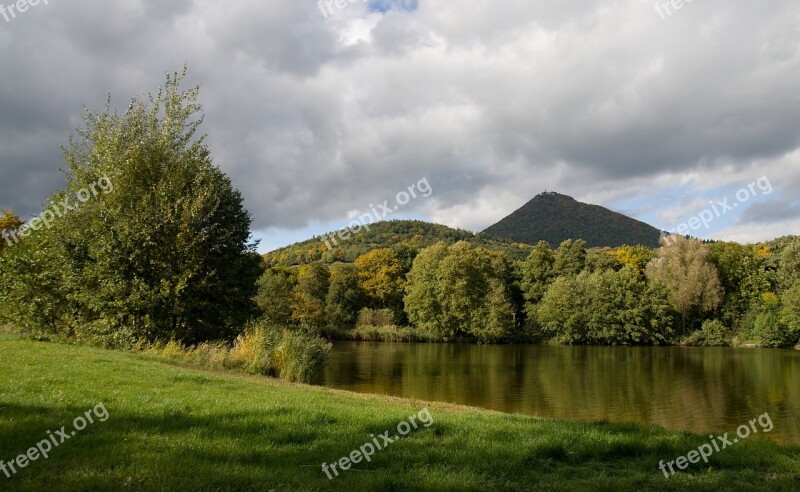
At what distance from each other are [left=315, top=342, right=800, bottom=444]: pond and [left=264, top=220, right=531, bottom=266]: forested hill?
179 feet

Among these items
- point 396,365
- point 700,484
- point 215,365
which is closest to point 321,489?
point 700,484

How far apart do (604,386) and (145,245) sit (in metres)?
21.6

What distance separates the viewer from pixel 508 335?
214 ft

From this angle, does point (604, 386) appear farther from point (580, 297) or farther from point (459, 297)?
point (459, 297)

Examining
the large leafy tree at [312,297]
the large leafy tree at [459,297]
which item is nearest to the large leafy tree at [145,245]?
the large leafy tree at [312,297]

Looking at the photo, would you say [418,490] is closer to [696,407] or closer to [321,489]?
[321,489]

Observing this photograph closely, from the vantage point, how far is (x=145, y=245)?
21.1 metres

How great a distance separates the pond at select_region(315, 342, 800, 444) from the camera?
18611mm

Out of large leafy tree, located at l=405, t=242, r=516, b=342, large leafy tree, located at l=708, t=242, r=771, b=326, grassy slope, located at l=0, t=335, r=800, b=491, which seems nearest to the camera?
grassy slope, located at l=0, t=335, r=800, b=491

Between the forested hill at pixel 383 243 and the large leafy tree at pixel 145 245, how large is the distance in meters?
63.0

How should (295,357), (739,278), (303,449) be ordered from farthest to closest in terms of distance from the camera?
(739,278) → (295,357) → (303,449)

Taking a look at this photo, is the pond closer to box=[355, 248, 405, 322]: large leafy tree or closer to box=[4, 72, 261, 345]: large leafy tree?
box=[4, 72, 261, 345]: large leafy tree

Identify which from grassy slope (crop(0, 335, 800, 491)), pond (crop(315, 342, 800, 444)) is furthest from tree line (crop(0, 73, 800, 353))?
grassy slope (crop(0, 335, 800, 491))

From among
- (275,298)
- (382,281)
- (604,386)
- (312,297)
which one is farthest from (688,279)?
(275,298)
